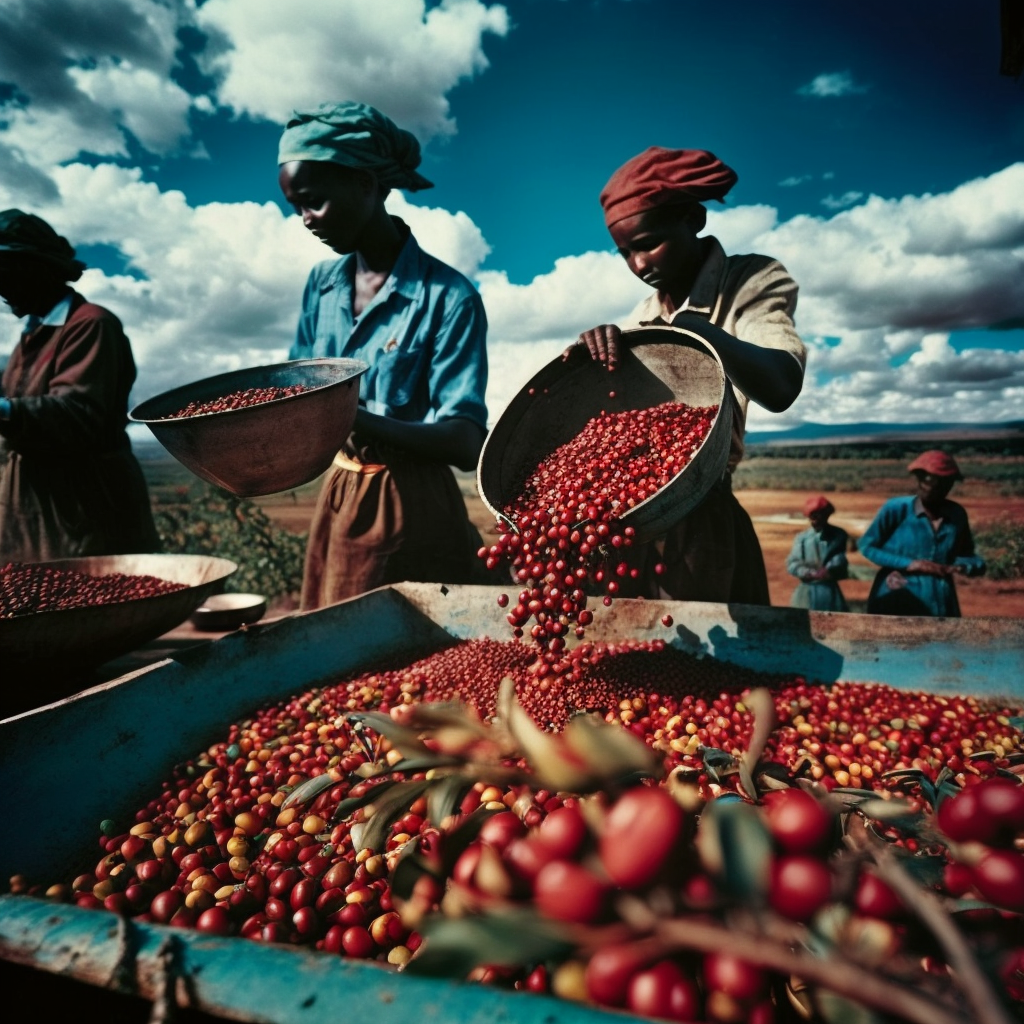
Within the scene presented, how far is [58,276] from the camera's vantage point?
146 inches

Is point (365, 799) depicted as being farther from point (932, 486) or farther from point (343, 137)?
point (932, 486)

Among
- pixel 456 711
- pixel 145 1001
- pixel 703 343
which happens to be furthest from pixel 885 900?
pixel 703 343

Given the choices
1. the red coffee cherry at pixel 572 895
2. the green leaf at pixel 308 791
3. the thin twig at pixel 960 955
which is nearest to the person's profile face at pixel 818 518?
the green leaf at pixel 308 791

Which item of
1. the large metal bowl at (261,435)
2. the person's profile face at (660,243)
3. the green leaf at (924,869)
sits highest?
the person's profile face at (660,243)

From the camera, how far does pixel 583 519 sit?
85.4 inches

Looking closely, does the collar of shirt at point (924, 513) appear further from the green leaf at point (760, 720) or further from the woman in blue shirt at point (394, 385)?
the green leaf at point (760, 720)

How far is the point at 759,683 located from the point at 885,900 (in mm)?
1950

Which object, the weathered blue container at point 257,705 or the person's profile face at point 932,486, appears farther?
the person's profile face at point 932,486

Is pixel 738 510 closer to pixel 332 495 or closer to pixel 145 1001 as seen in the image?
pixel 332 495

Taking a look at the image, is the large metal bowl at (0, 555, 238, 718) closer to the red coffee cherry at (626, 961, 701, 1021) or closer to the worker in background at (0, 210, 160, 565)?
the worker in background at (0, 210, 160, 565)

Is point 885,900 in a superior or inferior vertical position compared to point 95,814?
superior

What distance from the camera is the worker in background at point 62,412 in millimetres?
3404

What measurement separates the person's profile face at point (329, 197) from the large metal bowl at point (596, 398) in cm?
129

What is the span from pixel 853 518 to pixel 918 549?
22.6 metres
